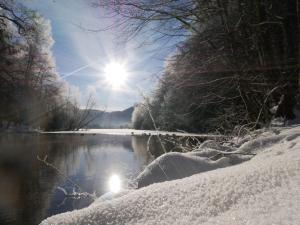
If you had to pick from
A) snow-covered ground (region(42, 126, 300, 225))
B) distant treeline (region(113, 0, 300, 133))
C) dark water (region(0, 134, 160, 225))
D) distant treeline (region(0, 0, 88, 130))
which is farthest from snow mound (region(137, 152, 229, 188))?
distant treeline (region(0, 0, 88, 130))

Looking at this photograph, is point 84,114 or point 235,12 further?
point 84,114

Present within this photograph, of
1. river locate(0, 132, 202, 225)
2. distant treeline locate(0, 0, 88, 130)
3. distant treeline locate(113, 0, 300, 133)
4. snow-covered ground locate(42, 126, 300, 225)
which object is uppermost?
distant treeline locate(0, 0, 88, 130)

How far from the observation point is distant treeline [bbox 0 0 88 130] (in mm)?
13984

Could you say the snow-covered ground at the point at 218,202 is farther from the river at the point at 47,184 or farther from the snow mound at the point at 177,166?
the river at the point at 47,184

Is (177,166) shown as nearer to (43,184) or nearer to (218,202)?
(218,202)

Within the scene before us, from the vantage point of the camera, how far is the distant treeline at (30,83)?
14.0 m

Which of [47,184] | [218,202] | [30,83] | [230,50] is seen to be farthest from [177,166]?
[30,83]

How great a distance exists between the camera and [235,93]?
4.25 metres

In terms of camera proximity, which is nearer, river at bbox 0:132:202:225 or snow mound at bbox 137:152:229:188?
snow mound at bbox 137:152:229:188

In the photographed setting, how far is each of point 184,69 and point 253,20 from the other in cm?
105

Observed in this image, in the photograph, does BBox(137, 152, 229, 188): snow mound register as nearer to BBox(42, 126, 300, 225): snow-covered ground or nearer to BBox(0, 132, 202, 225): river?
BBox(0, 132, 202, 225): river

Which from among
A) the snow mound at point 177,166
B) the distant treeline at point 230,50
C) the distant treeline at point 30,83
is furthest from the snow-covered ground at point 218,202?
the distant treeline at point 30,83

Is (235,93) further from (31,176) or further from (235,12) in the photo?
(31,176)

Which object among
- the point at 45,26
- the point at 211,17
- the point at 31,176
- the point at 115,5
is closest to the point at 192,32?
the point at 211,17
